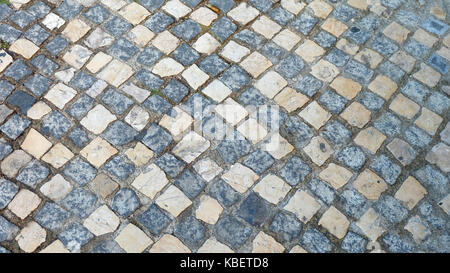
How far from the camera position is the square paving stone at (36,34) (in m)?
4.18

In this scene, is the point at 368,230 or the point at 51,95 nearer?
the point at 368,230

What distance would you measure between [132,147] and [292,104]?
4.39ft

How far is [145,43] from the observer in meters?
4.18

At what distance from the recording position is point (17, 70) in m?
4.04

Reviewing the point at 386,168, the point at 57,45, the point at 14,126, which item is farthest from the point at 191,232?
the point at 57,45

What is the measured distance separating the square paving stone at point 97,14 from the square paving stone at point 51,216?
5.71ft

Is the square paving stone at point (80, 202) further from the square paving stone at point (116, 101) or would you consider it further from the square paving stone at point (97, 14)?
the square paving stone at point (97, 14)

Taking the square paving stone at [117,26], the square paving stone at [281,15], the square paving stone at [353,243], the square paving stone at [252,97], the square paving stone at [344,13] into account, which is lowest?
the square paving stone at [353,243]

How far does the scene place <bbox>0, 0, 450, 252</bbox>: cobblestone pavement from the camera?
11.4 ft

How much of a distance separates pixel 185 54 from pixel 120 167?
45.8 inches

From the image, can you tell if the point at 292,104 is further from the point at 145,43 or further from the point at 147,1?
the point at 147,1

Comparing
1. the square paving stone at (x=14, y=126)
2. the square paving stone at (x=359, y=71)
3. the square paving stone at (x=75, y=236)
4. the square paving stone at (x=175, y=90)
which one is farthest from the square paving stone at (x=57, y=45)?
the square paving stone at (x=359, y=71)

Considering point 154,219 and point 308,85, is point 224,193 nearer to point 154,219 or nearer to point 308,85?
point 154,219
